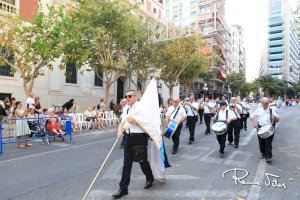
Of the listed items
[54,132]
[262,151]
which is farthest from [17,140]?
[262,151]

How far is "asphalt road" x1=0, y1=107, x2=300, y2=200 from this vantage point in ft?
19.2

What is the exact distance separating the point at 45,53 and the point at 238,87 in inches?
2866

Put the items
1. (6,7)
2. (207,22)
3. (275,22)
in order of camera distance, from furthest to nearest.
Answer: (275,22) < (207,22) < (6,7)

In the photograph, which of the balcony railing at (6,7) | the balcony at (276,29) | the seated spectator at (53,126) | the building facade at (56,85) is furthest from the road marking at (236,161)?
the balcony at (276,29)

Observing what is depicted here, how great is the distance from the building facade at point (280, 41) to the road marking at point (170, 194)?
14979 centimetres

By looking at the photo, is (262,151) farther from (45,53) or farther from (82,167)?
(45,53)

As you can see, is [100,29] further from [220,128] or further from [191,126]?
[220,128]

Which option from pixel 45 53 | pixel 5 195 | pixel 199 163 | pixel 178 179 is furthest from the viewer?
pixel 45 53

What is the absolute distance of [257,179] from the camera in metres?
6.91

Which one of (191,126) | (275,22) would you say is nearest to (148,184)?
(191,126)

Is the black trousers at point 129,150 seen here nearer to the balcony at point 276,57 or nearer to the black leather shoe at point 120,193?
the black leather shoe at point 120,193

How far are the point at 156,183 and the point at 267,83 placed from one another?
311 ft

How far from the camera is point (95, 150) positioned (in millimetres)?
10812

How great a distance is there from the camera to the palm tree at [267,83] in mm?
95625
